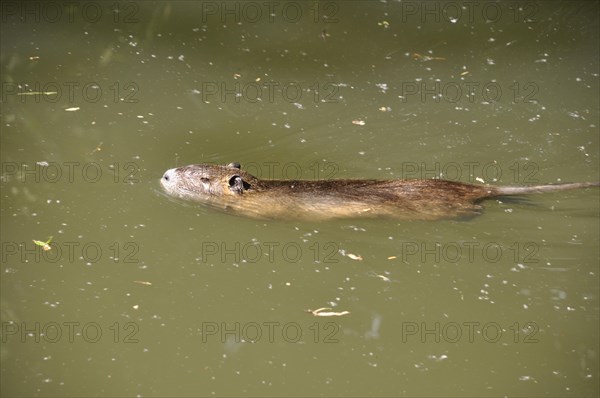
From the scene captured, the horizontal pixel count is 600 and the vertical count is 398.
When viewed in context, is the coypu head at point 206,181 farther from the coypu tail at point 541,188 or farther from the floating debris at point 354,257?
the coypu tail at point 541,188

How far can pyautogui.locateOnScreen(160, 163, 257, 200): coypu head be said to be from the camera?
18.0ft

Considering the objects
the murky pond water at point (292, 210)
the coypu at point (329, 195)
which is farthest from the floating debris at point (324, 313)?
the coypu at point (329, 195)

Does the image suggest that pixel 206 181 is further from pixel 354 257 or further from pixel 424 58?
pixel 424 58

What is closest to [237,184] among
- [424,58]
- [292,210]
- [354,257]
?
[292,210]

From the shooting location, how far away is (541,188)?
5598 mm

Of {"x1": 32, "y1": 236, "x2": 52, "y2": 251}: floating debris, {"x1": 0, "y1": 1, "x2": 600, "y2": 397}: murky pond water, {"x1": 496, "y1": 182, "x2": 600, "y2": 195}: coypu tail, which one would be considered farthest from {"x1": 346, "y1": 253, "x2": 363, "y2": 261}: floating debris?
{"x1": 32, "y1": 236, "x2": 52, "y2": 251}: floating debris

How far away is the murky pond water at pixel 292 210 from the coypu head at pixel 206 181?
4.6 inches

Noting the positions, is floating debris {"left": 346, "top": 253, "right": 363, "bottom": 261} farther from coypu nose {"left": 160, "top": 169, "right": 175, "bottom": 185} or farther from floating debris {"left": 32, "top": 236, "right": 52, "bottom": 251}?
floating debris {"left": 32, "top": 236, "right": 52, "bottom": 251}

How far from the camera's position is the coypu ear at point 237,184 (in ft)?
18.1

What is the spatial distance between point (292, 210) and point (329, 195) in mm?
278

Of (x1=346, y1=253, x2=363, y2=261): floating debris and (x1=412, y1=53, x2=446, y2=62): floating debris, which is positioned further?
(x1=412, y1=53, x2=446, y2=62): floating debris

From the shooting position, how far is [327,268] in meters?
4.90

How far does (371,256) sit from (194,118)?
6.78 ft

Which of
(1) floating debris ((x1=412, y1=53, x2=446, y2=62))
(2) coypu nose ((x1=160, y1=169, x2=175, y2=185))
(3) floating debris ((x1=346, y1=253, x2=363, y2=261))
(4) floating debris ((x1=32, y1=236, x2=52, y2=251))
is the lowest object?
(3) floating debris ((x1=346, y1=253, x2=363, y2=261))
